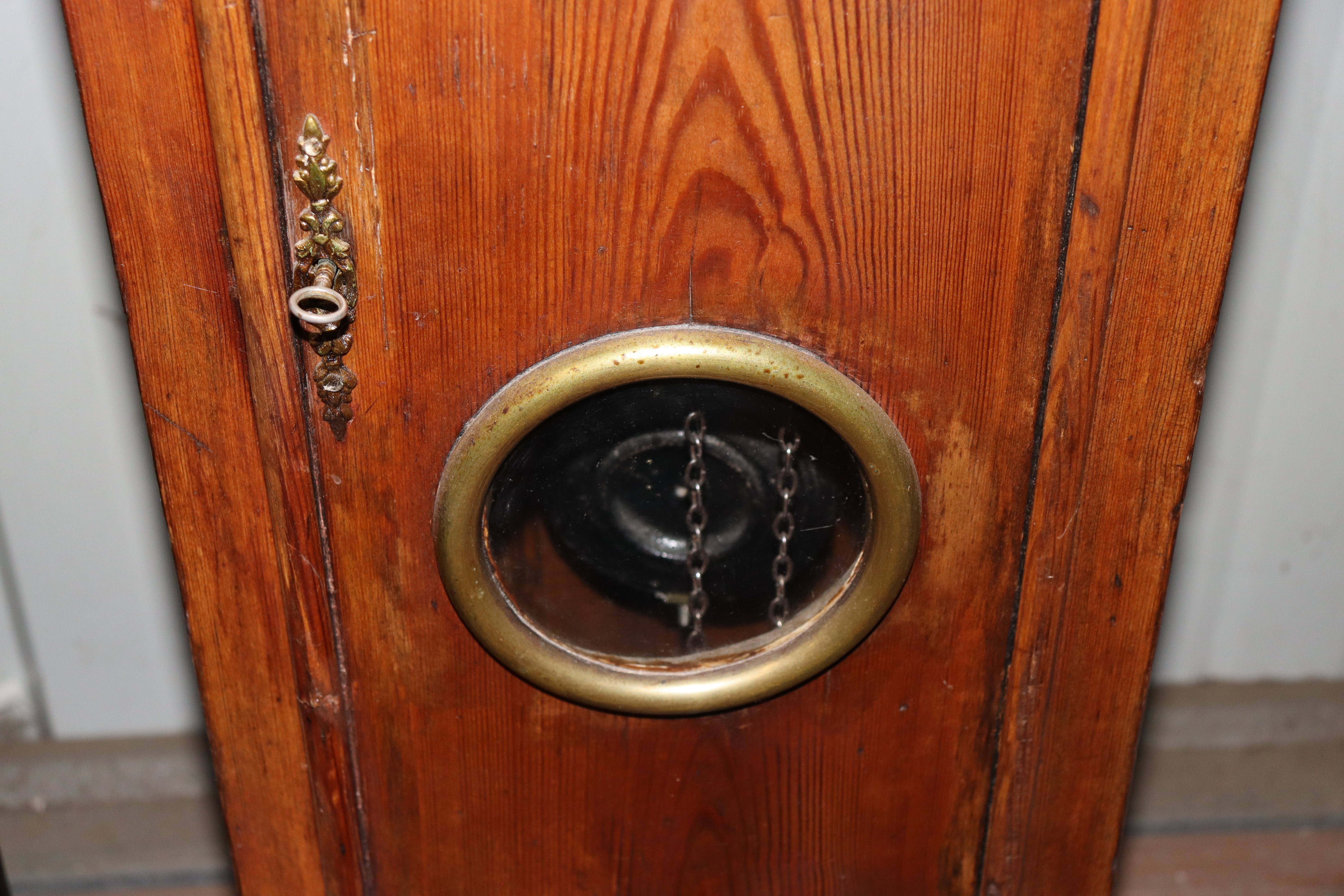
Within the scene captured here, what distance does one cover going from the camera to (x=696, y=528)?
2.76ft

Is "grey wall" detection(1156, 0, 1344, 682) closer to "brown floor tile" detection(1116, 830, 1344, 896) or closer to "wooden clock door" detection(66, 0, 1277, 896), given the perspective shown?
"brown floor tile" detection(1116, 830, 1344, 896)

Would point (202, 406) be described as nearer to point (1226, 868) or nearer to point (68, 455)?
point (68, 455)

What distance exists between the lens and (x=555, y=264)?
74cm

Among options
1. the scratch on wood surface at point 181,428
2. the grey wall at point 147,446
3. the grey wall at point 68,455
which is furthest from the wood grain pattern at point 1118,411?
the grey wall at point 68,455

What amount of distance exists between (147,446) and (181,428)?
936mm

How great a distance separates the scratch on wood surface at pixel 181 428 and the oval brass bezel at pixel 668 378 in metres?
0.16

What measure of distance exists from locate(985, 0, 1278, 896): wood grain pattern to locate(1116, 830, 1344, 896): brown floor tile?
0.72 metres

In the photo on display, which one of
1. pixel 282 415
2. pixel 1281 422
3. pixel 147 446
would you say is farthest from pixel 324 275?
pixel 1281 422

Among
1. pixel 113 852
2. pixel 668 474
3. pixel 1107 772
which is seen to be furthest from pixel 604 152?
pixel 113 852

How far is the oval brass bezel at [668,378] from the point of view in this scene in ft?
2.50

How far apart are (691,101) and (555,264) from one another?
13 cm

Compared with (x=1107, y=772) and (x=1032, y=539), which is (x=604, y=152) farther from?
(x=1107, y=772)

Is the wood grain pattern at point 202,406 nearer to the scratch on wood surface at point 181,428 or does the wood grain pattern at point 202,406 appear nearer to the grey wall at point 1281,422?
the scratch on wood surface at point 181,428

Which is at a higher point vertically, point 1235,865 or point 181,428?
point 181,428
